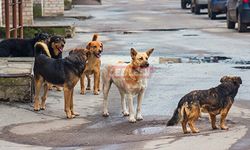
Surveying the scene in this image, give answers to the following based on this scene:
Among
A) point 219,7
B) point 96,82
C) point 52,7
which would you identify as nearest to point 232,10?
point 219,7

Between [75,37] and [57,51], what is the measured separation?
12654 millimetres

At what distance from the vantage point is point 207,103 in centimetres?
927

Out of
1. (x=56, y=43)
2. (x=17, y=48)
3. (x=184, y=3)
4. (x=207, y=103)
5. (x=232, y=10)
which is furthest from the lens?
(x=184, y=3)

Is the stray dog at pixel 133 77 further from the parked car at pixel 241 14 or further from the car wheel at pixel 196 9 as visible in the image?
the car wheel at pixel 196 9

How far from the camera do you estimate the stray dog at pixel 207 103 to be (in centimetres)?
919

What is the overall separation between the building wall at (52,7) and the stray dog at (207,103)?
29425mm

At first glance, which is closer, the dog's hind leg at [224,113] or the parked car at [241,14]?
the dog's hind leg at [224,113]

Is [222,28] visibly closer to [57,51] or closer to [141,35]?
[141,35]

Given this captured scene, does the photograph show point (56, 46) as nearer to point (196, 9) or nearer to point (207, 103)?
point (207, 103)

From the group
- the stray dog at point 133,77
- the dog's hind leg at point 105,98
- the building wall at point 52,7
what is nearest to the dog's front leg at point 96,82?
the dog's hind leg at point 105,98

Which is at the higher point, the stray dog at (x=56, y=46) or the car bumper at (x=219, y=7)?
the stray dog at (x=56, y=46)

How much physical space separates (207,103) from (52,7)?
3027 centimetres

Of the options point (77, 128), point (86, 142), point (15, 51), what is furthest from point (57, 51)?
point (86, 142)

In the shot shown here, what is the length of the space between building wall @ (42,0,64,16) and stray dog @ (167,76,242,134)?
29.4 metres
